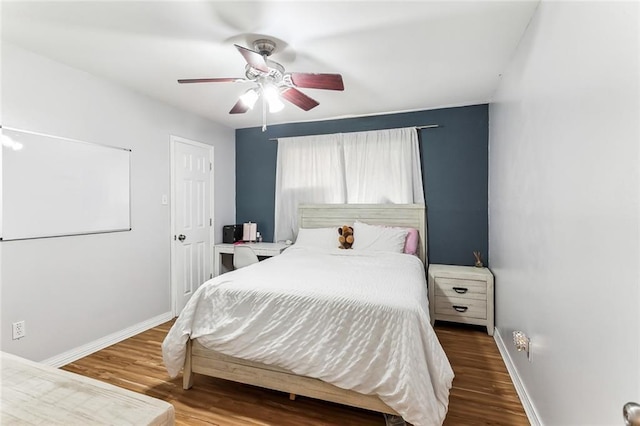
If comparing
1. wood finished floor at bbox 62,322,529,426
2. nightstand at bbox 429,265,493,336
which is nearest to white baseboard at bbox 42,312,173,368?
wood finished floor at bbox 62,322,529,426

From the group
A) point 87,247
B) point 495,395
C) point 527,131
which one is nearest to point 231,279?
point 87,247

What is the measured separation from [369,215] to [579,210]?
262 cm

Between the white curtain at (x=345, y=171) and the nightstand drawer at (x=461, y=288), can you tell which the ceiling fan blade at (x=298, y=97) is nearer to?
the white curtain at (x=345, y=171)

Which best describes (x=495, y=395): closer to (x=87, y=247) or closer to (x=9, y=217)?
(x=87, y=247)

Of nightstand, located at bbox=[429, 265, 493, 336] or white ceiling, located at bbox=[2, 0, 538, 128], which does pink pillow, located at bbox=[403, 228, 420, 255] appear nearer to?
nightstand, located at bbox=[429, 265, 493, 336]

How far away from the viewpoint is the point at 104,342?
2799 mm

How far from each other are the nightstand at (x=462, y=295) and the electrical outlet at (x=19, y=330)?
3.41 meters

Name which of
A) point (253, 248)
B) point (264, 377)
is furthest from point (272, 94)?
point (253, 248)

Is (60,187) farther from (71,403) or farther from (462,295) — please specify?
(462,295)

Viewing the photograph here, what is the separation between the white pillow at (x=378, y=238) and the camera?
3336 millimetres

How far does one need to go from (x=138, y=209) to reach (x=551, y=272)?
11.0 feet

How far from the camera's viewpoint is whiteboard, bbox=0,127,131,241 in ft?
7.16

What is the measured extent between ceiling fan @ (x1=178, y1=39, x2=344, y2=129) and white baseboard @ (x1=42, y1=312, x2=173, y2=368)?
7.67ft

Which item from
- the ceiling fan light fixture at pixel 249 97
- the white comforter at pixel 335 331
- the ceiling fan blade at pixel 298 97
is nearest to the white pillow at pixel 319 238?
the white comforter at pixel 335 331
